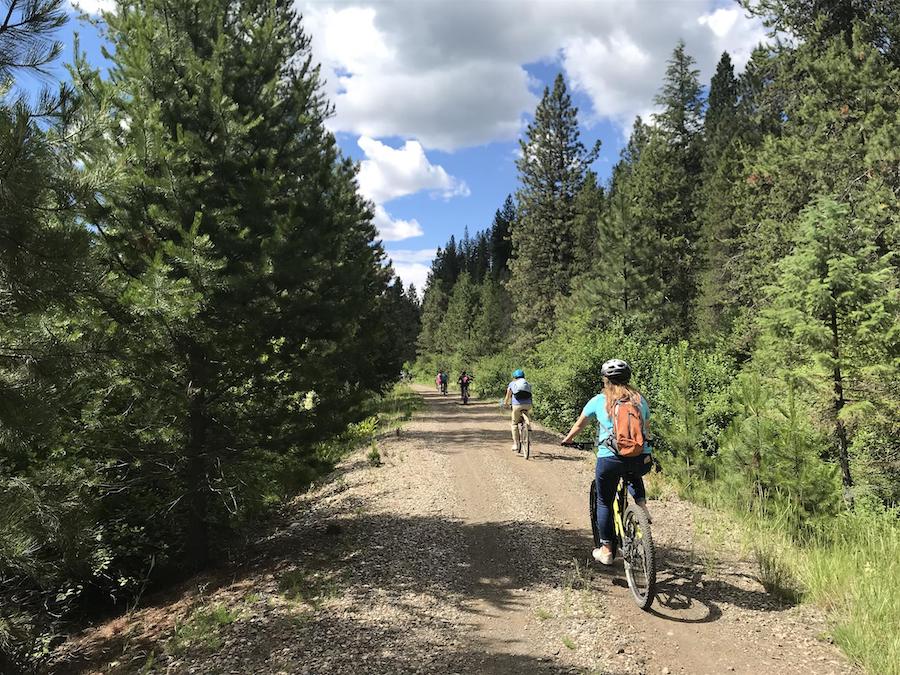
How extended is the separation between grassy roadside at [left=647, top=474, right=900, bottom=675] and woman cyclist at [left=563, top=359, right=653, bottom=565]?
150 cm

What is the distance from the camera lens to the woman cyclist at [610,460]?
4.88 m

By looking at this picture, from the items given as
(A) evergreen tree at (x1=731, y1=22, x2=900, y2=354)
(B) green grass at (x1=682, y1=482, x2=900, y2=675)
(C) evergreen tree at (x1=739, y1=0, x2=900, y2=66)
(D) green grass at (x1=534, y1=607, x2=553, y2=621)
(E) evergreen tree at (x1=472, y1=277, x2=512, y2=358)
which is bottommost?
(D) green grass at (x1=534, y1=607, x2=553, y2=621)

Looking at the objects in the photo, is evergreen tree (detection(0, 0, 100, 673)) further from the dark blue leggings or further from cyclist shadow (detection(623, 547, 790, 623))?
cyclist shadow (detection(623, 547, 790, 623))

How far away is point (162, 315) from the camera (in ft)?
17.8

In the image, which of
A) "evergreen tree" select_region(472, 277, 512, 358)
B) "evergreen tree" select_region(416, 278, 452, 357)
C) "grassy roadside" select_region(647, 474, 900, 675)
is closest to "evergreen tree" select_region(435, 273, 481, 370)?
"evergreen tree" select_region(472, 277, 512, 358)

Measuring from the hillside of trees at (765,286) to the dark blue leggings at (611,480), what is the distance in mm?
1603

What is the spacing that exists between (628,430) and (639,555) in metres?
1.13

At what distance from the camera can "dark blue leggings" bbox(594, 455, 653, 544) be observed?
4852 millimetres

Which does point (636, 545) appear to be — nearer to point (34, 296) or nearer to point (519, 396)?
point (34, 296)

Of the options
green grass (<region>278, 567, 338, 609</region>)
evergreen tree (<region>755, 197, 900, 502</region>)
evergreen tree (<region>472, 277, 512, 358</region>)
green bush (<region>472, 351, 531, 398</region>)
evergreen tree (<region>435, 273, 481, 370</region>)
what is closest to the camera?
green grass (<region>278, 567, 338, 609</region>)

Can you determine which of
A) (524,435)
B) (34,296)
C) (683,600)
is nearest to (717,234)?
(524,435)

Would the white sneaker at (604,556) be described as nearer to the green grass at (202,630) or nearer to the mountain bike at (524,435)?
the green grass at (202,630)

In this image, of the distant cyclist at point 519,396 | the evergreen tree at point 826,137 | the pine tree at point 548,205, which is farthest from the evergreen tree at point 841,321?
the pine tree at point 548,205

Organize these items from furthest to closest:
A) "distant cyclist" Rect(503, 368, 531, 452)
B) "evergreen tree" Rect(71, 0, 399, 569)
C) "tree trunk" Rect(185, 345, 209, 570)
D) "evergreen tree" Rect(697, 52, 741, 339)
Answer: "evergreen tree" Rect(697, 52, 741, 339), "distant cyclist" Rect(503, 368, 531, 452), "tree trunk" Rect(185, 345, 209, 570), "evergreen tree" Rect(71, 0, 399, 569)
